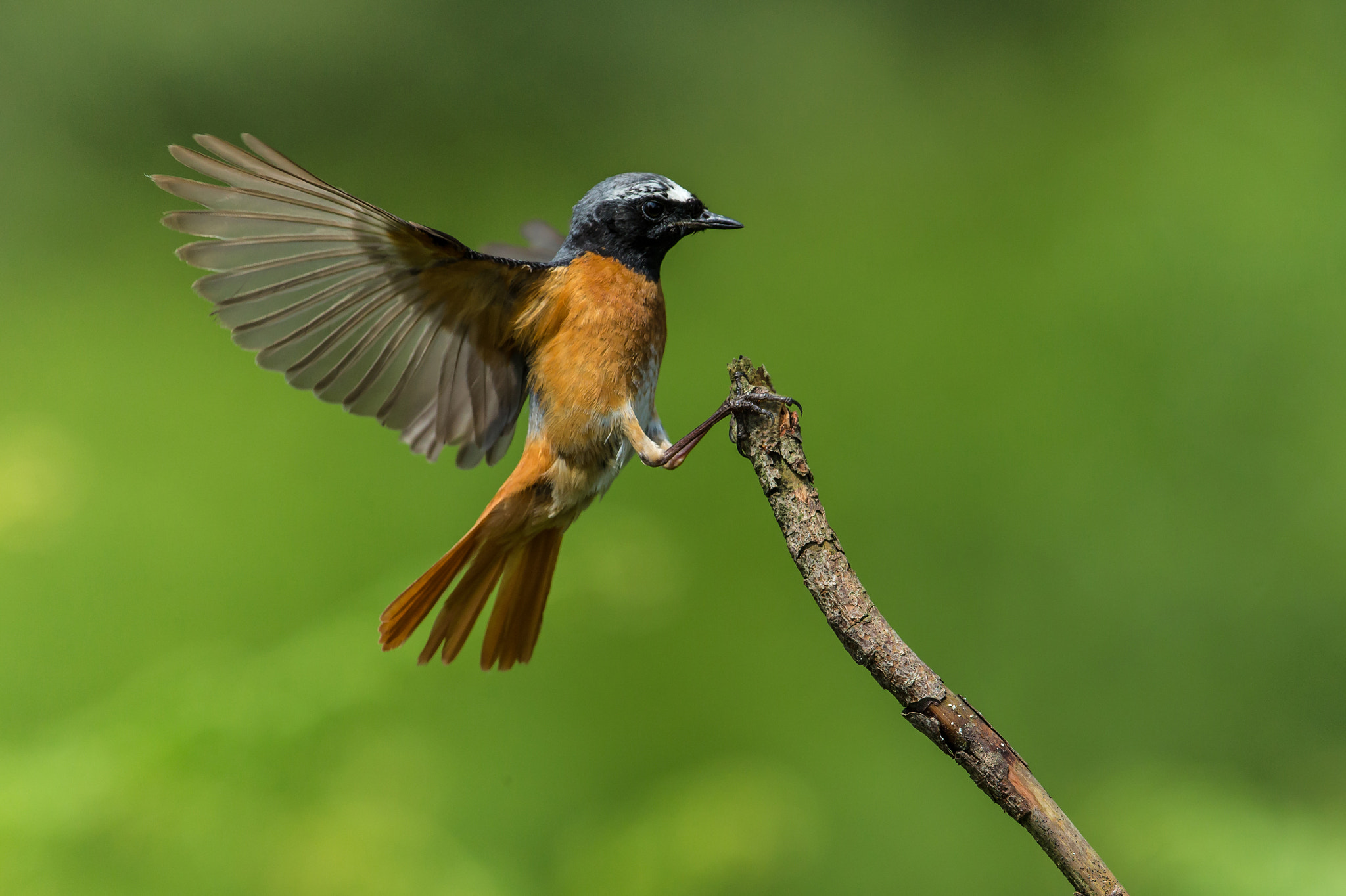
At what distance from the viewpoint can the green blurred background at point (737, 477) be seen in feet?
9.24

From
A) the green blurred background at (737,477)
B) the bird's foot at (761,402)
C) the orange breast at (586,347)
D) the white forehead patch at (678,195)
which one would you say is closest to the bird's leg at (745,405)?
the bird's foot at (761,402)

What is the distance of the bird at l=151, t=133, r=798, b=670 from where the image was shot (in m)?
2.19

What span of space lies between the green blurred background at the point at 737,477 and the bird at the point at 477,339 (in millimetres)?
451

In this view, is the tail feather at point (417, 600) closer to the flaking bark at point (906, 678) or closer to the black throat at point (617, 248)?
the black throat at point (617, 248)

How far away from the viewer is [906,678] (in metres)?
1.47

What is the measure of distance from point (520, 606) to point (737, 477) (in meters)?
2.16

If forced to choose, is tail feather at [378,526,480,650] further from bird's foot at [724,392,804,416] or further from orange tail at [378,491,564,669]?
bird's foot at [724,392,804,416]

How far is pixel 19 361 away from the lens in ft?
16.7

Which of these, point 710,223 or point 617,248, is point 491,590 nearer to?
point 617,248

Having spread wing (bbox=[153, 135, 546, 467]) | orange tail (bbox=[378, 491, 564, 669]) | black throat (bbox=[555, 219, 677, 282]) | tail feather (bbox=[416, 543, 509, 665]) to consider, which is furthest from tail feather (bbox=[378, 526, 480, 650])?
black throat (bbox=[555, 219, 677, 282])

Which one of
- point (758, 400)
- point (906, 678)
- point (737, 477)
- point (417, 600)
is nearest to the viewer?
point (906, 678)

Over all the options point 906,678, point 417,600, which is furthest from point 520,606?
point 906,678

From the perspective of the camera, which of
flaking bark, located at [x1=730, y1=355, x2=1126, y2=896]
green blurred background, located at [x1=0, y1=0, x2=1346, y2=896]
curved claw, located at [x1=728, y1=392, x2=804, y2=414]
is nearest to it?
flaking bark, located at [x1=730, y1=355, x2=1126, y2=896]

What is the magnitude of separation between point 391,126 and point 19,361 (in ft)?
6.60
